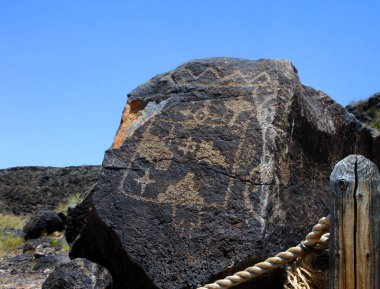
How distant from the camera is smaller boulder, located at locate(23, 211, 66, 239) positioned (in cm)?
1116

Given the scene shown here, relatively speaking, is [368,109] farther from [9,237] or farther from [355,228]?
[355,228]

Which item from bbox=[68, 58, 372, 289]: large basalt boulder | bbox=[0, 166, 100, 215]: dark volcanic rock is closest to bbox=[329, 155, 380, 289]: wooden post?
bbox=[68, 58, 372, 289]: large basalt boulder

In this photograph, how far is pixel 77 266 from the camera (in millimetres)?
4277

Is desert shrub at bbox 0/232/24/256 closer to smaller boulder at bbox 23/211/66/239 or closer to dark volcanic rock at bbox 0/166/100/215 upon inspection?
smaller boulder at bbox 23/211/66/239

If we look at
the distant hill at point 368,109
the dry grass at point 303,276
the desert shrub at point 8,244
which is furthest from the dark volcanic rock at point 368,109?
the dry grass at point 303,276

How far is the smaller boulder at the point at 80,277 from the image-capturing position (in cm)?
414

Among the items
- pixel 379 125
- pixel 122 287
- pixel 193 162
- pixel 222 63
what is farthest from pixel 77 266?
pixel 379 125

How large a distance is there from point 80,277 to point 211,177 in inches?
39.9

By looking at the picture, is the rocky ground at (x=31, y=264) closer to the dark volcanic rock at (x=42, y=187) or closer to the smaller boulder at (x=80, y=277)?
the smaller boulder at (x=80, y=277)

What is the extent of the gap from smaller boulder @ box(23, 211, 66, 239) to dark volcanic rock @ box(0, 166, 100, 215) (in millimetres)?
5976

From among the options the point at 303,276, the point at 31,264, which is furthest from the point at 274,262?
the point at 31,264

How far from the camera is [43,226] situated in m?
11.3

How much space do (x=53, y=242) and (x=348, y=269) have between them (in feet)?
22.8

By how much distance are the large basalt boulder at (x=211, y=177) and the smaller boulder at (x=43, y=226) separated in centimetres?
678
